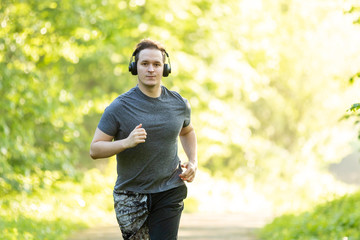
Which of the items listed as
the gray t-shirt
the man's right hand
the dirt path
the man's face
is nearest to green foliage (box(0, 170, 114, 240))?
the dirt path

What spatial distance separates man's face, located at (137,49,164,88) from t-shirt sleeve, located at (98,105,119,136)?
0.32m

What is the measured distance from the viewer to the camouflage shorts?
498 cm

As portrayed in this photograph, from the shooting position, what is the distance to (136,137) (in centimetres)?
455

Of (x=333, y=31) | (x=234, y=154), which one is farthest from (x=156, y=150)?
(x=234, y=154)

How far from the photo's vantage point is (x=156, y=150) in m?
4.96

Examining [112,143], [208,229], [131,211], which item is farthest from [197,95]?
[112,143]

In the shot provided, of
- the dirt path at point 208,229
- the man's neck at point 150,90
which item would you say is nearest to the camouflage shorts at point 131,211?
the man's neck at point 150,90

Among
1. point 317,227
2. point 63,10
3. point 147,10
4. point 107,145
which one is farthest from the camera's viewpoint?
point 147,10

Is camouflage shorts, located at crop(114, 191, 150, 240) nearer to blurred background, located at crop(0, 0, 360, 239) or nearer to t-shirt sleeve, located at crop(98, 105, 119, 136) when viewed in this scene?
t-shirt sleeve, located at crop(98, 105, 119, 136)

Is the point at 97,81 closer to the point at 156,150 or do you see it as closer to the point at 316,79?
the point at 316,79

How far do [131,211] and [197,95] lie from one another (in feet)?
48.1

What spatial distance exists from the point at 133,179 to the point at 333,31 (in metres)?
21.7

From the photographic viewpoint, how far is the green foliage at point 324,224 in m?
8.95

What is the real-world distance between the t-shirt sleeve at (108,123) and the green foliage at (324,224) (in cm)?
391
